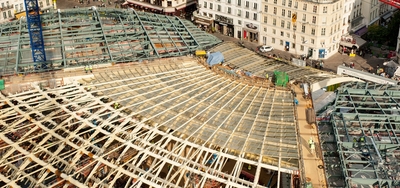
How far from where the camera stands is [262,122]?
237ft

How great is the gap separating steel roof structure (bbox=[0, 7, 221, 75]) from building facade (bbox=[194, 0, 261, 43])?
35.4 meters

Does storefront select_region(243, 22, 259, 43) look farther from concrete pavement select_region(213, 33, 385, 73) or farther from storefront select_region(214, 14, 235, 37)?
concrete pavement select_region(213, 33, 385, 73)

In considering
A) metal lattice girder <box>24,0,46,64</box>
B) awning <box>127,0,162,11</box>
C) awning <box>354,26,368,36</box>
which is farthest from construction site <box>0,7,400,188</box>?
awning <box>127,0,162,11</box>

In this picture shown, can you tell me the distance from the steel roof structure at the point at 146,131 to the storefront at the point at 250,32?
5811 centimetres

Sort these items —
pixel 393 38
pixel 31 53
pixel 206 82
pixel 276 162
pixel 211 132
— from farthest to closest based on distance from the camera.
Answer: pixel 393 38 < pixel 31 53 < pixel 206 82 < pixel 211 132 < pixel 276 162

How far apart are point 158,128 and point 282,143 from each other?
59.2ft

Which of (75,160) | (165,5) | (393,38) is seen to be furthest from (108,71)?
(393,38)

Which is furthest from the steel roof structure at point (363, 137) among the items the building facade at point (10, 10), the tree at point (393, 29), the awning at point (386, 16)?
the building facade at point (10, 10)

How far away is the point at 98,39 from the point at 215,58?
23.7 metres

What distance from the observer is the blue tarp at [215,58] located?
92688mm

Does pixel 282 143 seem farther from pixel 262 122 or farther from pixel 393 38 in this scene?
pixel 393 38

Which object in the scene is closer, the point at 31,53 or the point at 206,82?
the point at 206,82

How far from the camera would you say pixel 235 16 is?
14512cm

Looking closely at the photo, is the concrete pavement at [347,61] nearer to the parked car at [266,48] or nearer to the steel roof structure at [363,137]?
the parked car at [266,48]
